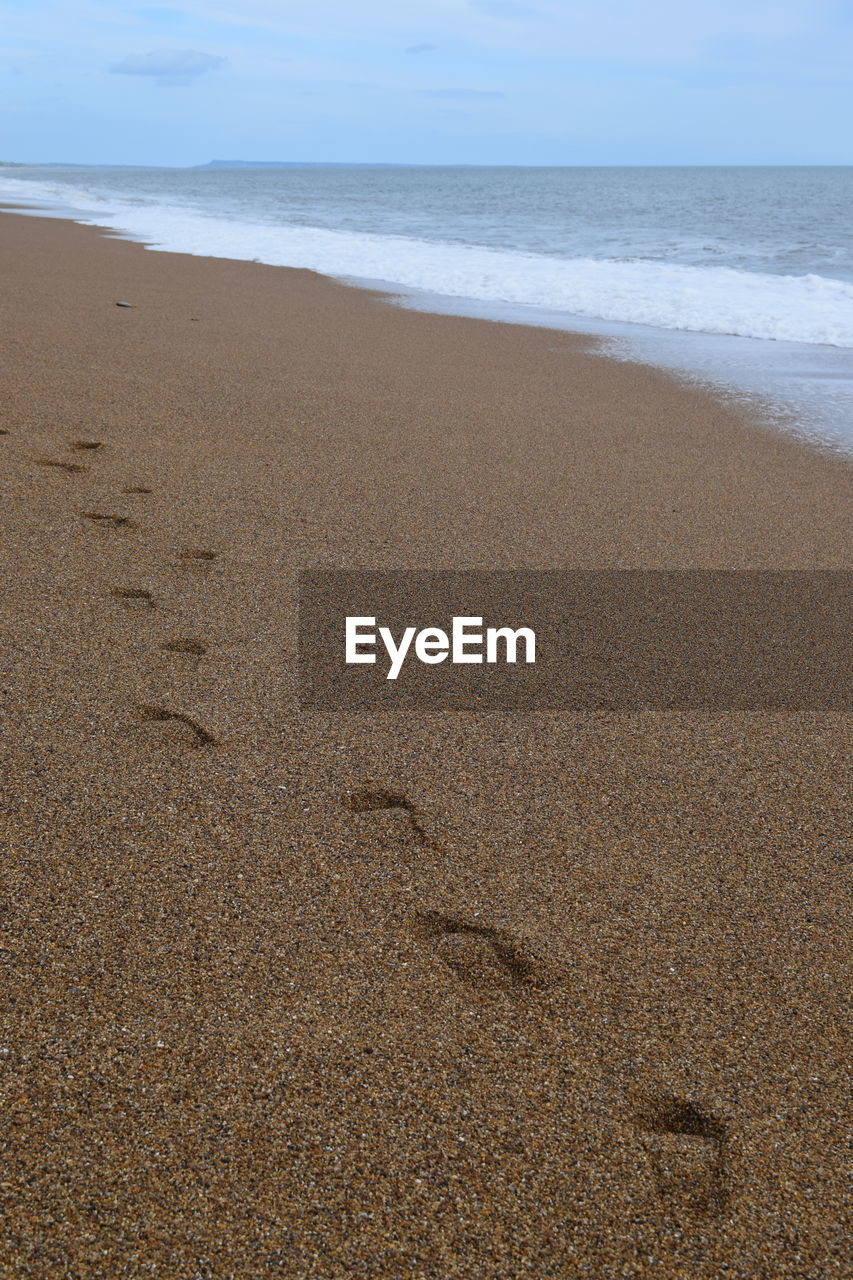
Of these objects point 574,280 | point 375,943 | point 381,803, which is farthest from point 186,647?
point 574,280

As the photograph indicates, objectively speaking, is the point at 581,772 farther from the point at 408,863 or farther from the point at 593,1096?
the point at 593,1096

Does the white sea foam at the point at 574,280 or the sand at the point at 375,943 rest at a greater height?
the white sea foam at the point at 574,280

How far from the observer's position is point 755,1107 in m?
1.62

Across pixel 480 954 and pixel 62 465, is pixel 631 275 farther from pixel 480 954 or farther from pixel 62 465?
pixel 480 954

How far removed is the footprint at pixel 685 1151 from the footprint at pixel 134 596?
84.9 inches

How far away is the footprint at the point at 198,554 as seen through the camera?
11.7ft

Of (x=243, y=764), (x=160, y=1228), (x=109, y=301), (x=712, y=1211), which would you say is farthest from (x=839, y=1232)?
(x=109, y=301)

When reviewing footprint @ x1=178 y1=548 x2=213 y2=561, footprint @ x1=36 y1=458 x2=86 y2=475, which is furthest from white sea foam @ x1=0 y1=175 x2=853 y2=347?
footprint @ x1=178 y1=548 x2=213 y2=561

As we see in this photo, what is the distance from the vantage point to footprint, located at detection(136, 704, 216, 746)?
2.53 meters

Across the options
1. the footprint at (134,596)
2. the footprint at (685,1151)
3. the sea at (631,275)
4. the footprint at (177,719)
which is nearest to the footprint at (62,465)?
the footprint at (134,596)

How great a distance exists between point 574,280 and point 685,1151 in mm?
12683

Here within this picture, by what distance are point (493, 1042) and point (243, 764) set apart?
98 centimetres

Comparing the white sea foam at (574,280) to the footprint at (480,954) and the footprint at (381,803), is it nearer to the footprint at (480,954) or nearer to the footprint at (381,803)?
the footprint at (381,803)

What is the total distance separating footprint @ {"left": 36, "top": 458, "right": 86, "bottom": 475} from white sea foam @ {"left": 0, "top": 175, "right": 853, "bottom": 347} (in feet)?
23.5
